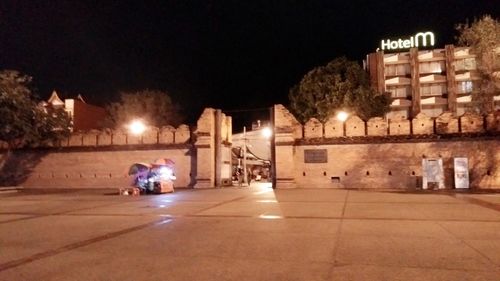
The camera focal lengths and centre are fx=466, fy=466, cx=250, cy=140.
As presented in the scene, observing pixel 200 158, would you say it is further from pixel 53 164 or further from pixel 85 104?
pixel 85 104

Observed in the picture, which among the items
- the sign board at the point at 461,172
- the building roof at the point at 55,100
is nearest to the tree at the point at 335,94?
the sign board at the point at 461,172

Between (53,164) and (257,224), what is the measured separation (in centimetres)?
2578

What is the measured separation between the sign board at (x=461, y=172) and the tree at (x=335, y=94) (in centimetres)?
1542

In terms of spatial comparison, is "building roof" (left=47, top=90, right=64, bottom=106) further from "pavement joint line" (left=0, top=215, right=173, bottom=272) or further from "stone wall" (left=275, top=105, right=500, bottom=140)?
"pavement joint line" (left=0, top=215, right=173, bottom=272)

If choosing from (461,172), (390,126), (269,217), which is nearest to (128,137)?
(390,126)

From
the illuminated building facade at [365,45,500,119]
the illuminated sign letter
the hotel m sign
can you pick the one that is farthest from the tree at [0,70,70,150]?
the illuminated sign letter

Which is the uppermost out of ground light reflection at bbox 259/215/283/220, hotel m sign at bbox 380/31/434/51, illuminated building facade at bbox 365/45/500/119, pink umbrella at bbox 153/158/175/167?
hotel m sign at bbox 380/31/434/51

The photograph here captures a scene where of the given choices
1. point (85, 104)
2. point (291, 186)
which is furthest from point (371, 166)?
point (85, 104)

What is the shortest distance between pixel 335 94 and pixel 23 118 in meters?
26.1

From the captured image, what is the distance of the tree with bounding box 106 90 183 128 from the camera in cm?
5112

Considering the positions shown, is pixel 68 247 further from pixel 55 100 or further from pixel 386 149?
pixel 55 100

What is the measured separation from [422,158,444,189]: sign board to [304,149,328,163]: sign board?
222 inches

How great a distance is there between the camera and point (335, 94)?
42.9 metres

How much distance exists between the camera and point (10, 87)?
95.9ft
